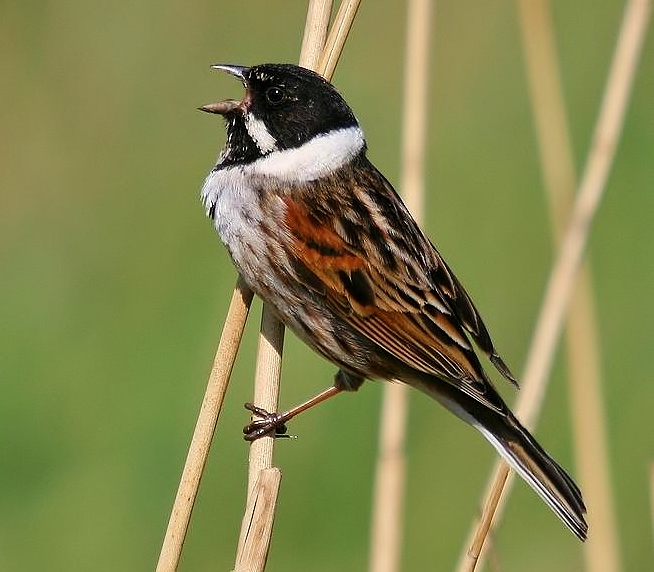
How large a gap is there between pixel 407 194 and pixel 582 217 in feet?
1.69

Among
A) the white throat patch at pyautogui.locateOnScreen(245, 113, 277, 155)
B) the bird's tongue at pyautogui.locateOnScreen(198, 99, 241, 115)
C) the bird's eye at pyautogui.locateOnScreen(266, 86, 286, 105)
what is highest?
the bird's eye at pyautogui.locateOnScreen(266, 86, 286, 105)

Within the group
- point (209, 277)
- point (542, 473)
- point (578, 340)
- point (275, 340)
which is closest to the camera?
point (275, 340)

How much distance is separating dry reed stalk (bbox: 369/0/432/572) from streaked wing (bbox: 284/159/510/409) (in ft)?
0.35

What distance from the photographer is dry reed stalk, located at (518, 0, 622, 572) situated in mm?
4125

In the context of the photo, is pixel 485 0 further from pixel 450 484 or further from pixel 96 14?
pixel 450 484

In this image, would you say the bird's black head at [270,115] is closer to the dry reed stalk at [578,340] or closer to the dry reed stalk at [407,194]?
the dry reed stalk at [407,194]

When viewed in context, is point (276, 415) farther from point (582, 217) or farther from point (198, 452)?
point (582, 217)

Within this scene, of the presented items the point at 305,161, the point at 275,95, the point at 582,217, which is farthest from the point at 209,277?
the point at 582,217

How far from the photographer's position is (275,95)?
4.11 metres

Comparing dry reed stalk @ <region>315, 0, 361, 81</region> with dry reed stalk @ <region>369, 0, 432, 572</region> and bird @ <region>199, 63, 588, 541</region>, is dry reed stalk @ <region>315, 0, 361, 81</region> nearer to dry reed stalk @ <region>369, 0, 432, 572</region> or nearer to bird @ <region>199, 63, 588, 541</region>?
bird @ <region>199, 63, 588, 541</region>

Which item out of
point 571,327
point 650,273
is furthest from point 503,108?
point 571,327

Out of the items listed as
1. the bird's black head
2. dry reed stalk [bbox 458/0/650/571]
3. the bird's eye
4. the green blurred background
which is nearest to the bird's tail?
dry reed stalk [bbox 458/0/650/571]

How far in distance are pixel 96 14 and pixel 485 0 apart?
81.4 inches

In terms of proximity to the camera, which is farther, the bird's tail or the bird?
the bird
